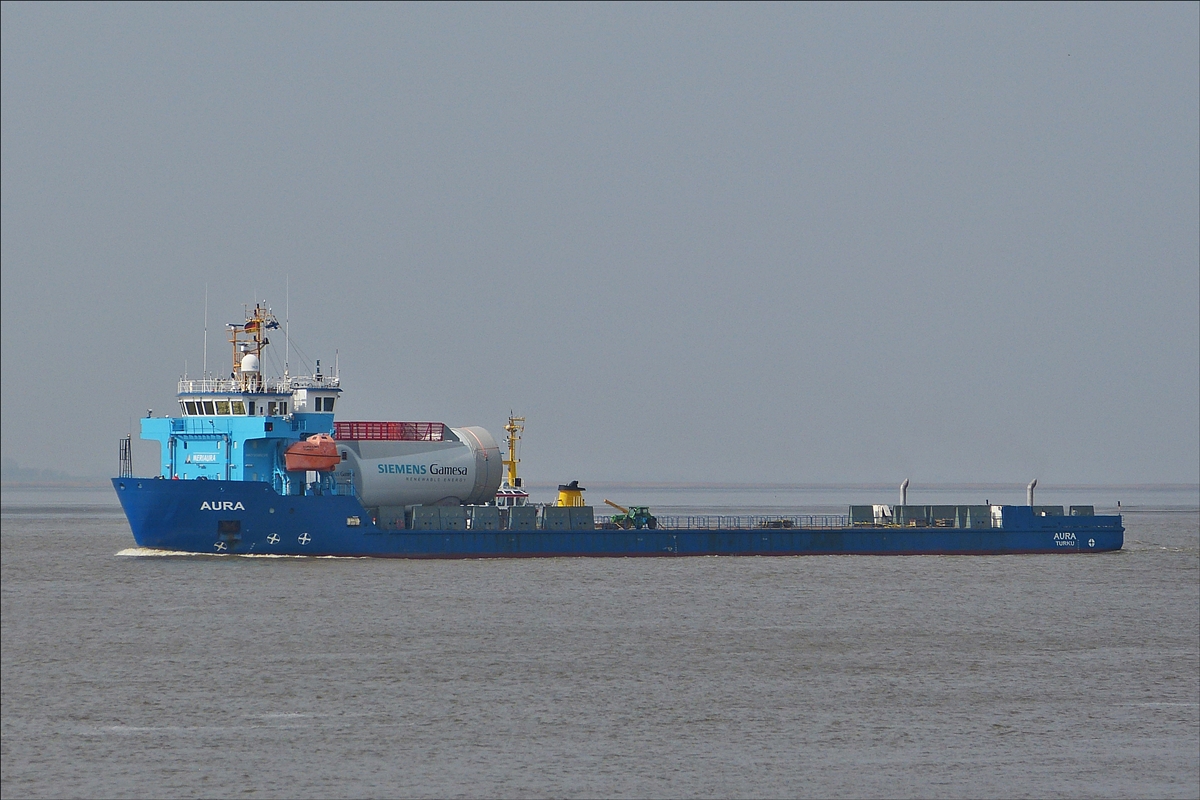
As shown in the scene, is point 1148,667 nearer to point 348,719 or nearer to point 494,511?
point 348,719

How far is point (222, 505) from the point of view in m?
64.6

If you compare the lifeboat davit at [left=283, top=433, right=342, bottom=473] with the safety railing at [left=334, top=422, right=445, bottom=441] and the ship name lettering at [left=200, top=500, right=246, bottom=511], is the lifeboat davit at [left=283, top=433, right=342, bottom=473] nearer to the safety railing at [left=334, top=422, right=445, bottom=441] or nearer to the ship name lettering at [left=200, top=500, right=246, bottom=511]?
the ship name lettering at [left=200, top=500, right=246, bottom=511]

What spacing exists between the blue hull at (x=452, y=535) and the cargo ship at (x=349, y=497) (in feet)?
0.20

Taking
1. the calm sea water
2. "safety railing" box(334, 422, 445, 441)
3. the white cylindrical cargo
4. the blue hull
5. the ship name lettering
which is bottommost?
the calm sea water

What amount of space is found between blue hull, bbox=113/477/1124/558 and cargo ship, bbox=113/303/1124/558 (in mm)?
62

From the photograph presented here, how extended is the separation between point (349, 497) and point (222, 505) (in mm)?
5710

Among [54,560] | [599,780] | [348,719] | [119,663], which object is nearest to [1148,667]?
[599,780]

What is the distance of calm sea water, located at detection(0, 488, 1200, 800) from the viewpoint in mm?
29922

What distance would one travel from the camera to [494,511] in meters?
71.8

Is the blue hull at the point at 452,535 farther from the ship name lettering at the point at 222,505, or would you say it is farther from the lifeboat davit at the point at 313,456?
the lifeboat davit at the point at 313,456

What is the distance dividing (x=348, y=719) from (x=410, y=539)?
113ft

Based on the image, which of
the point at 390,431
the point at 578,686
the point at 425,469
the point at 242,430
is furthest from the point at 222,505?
the point at 578,686

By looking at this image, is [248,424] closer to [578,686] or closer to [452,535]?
[452,535]

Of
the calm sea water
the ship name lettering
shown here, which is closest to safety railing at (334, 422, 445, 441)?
the ship name lettering
